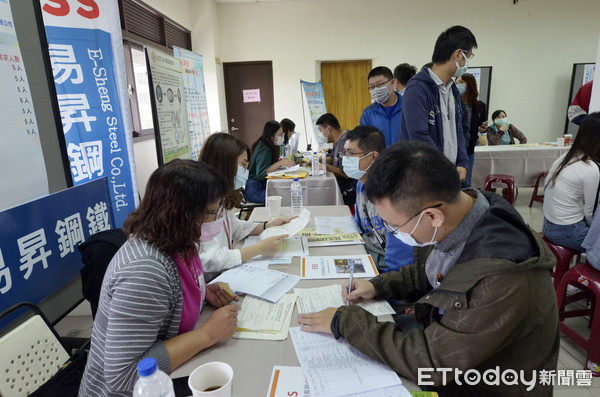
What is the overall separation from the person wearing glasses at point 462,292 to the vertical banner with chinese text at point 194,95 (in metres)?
2.98

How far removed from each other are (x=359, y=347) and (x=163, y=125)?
241 cm

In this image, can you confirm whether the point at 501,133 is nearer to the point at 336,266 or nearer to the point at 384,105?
the point at 384,105

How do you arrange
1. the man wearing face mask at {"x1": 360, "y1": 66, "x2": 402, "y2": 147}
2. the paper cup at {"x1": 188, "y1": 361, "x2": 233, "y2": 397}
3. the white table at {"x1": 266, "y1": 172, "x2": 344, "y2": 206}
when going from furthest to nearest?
the white table at {"x1": 266, "y1": 172, "x2": 344, "y2": 206} → the man wearing face mask at {"x1": 360, "y1": 66, "x2": 402, "y2": 147} → the paper cup at {"x1": 188, "y1": 361, "x2": 233, "y2": 397}

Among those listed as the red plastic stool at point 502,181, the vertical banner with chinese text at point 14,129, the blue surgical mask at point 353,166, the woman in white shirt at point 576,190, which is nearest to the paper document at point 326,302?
the blue surgical mask at point 353,166

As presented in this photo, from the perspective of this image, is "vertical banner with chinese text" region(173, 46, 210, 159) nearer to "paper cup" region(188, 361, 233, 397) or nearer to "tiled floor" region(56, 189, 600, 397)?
"tiled floor" region(56, 189, 600, 397)

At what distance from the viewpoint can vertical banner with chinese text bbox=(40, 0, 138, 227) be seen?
77.6 inches

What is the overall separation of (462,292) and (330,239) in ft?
3.16

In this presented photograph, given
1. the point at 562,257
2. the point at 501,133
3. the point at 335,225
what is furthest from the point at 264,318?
the point at 501,133

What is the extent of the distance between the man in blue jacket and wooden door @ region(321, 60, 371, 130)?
4.46 m

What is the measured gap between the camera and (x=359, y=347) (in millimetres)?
893

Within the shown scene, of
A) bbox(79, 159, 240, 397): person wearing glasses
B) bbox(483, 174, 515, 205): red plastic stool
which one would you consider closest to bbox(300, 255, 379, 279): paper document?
bbox(79, 159, 240, 397): person wearing glasses

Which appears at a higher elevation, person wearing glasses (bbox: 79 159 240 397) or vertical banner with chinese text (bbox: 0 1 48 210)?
vertical banner with chinese text (bbox: 0 1 48 210)

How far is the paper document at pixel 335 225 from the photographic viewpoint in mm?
1857

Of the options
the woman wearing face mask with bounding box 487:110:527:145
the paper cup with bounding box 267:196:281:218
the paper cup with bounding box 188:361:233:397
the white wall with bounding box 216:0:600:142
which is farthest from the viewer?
the white wall with bounding box 216:0:600:142
